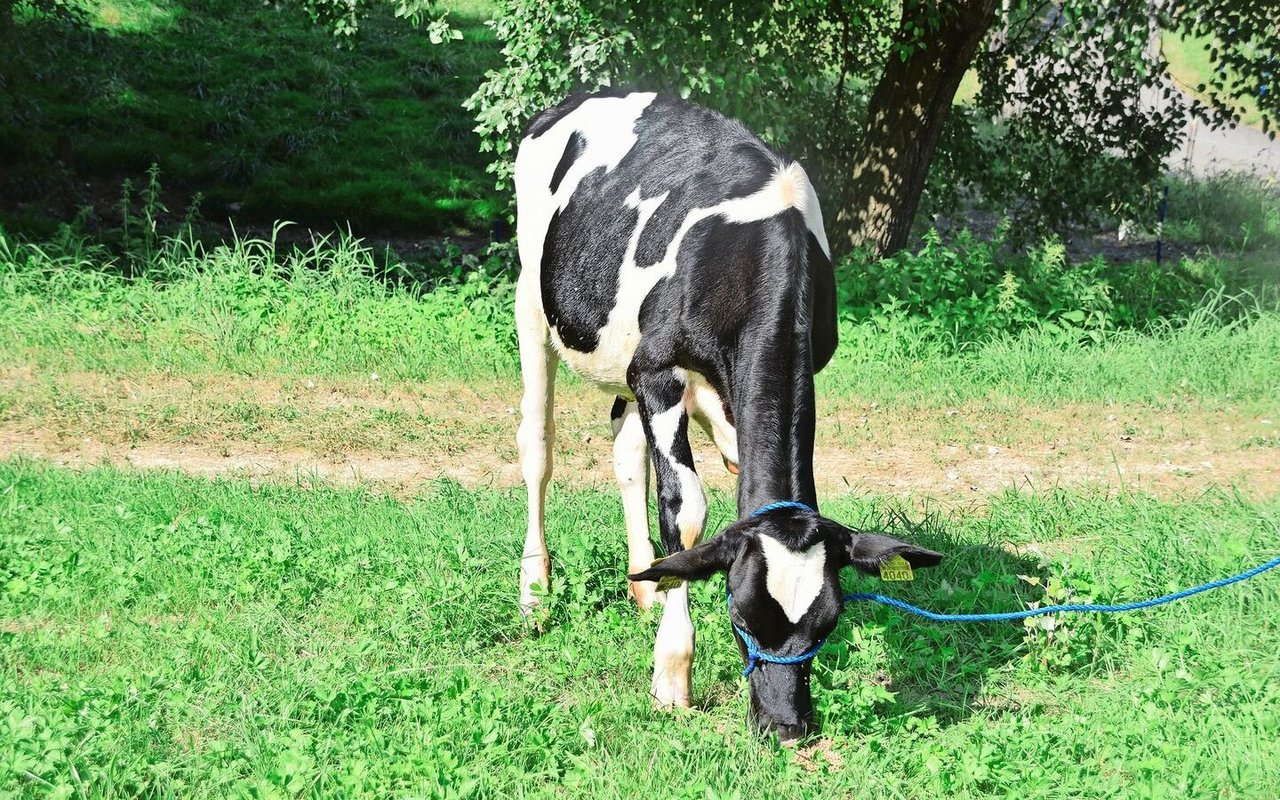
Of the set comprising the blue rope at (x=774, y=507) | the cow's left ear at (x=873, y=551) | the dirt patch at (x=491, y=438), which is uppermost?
the blue rope at (x=774, y=507)

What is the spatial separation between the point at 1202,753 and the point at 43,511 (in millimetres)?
5858

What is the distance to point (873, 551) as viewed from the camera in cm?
419

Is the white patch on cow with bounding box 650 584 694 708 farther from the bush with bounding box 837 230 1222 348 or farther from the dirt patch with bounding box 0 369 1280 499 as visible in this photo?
the bush with bounding box 837 230 1222 348

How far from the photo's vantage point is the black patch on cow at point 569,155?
6.38m

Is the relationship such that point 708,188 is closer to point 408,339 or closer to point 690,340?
point 690,340

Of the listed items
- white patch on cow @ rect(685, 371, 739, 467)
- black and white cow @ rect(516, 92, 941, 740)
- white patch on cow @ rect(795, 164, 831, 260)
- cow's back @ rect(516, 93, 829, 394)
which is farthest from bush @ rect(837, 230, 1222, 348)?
white patch on cow @ rect(685, 371, 739, 467)

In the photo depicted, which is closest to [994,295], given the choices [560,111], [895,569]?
[560,111]

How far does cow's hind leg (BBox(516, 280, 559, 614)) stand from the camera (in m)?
6.29

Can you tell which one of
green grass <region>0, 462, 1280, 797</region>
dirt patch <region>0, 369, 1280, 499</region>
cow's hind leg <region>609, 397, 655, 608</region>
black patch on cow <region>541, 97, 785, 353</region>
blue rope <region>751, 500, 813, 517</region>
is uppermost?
black patch on cow <region>541, 97, 785, 353</region>

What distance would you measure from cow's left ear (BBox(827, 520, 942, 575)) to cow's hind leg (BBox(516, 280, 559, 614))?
7.31 feet

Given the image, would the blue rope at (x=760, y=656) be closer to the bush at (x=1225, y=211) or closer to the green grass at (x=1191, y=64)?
the bush at (x=1225, y=211)

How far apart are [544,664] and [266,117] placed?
13.5 metres

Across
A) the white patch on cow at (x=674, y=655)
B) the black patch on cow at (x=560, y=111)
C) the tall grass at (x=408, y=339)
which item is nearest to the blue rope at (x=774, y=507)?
the white patch on cow at (x=674, y=655)

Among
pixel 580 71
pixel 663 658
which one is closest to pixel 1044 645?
pixel 663 658
